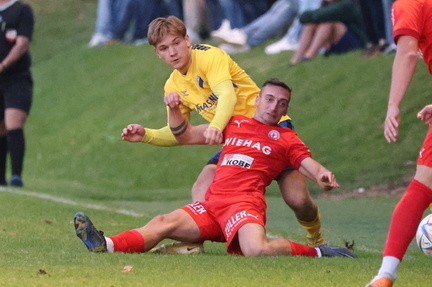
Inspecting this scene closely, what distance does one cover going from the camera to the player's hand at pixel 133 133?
789 cm

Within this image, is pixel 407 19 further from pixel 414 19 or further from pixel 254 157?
pixel 254 157

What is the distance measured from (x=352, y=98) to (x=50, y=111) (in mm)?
9556

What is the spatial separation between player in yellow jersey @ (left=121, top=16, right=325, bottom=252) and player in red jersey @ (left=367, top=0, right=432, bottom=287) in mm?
2146

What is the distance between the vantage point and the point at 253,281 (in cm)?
615

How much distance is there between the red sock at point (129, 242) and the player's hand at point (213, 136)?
86 centimetres

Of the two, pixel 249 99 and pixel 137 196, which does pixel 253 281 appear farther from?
pixel 137 196

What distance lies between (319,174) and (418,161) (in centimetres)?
154

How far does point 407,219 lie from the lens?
18.7ft

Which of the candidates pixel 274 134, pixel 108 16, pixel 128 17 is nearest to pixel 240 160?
pixel 274 134

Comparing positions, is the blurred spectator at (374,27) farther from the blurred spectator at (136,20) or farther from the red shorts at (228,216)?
the red shorts at (228,216)

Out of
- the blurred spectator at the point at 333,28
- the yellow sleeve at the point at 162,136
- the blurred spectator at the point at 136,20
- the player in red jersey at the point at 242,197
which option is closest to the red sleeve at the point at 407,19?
the player in red jersey at the point at 242,197

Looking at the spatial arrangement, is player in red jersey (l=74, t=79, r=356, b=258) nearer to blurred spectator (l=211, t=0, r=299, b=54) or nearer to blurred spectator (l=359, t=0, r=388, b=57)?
blurred spectator (l=359, t=0, r=388, b=57)

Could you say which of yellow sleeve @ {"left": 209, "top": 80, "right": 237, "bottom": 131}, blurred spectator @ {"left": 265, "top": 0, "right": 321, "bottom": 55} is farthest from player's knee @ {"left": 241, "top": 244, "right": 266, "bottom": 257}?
blurred spectator @ {"left": 265, "top": 0, "right": 321, "bottom": 55}

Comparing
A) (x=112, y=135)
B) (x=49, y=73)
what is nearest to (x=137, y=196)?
(x=112, y=135)
